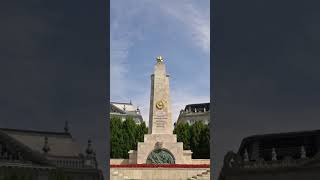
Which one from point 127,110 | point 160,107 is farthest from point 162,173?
point 127,110

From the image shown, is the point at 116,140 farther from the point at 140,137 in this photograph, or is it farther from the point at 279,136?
the point at 279,136

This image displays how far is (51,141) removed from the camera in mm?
46156

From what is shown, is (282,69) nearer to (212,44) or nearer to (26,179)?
(212,44)

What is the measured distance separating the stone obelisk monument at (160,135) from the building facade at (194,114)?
67.9 metres

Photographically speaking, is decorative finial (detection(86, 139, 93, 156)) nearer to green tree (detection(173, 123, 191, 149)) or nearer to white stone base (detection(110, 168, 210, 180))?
white stone base (detection(110, 168, 210, 180))

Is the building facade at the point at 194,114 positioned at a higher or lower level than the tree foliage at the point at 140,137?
higher

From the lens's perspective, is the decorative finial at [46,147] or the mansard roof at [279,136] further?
the decorative finial at [46,147]

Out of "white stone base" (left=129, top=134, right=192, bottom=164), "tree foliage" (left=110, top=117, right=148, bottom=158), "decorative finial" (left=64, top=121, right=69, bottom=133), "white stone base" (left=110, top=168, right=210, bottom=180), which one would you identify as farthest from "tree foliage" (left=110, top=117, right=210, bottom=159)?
"decorative finial" (left=64, top=121, right=69, bottom=133)

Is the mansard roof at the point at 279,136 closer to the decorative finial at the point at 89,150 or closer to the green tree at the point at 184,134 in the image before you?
the decorative finial at the point at 89,150

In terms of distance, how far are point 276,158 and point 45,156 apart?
54.0 ft

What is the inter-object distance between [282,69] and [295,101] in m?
2.54

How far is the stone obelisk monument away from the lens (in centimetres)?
9419

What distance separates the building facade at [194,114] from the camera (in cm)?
16550

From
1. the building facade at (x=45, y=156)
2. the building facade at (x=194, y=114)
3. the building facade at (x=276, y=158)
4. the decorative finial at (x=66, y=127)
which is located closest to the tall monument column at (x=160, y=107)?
the building facade at (x=45, y=156)
